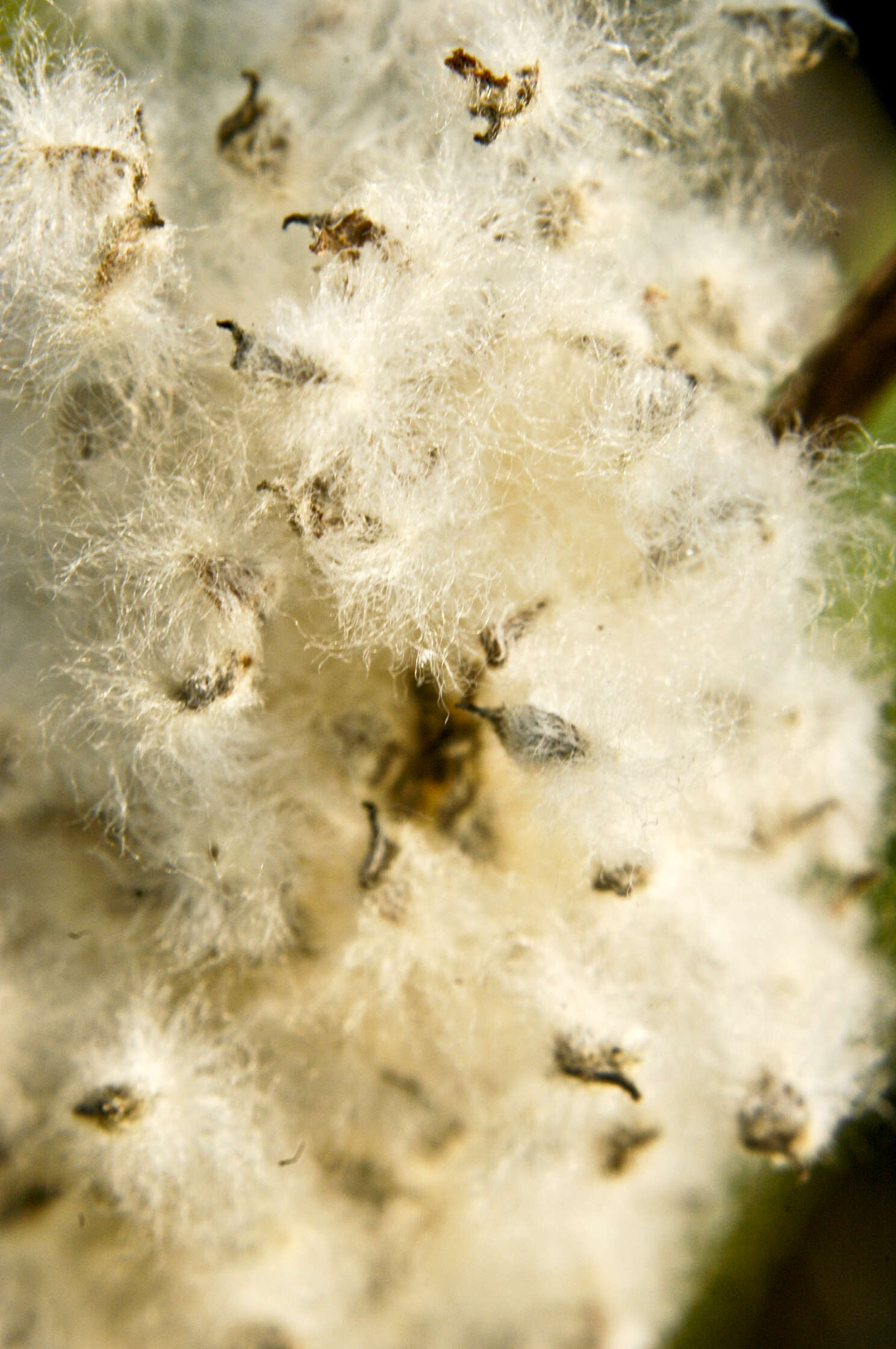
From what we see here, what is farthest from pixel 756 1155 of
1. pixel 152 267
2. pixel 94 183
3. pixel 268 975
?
pixel 94 183

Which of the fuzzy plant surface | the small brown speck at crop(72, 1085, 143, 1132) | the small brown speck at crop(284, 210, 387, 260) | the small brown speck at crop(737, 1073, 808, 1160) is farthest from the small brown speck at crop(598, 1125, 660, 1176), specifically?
the small brown speck at crop(284, 210, 387, 260)

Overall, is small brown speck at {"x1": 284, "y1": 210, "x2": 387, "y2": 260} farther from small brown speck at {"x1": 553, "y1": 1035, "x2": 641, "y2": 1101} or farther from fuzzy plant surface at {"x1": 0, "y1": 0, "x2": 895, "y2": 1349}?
small brown speck at {"x1": 553, "y1": 1035, "x2": 641, "y2": 1101}

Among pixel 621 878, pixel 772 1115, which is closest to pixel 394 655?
pixel 621 878

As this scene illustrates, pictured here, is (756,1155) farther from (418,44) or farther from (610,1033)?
(418,44)

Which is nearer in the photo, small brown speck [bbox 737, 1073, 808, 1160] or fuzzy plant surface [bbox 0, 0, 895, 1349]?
fuzzy plant surface [bbox 0, 0, 895, 1349]

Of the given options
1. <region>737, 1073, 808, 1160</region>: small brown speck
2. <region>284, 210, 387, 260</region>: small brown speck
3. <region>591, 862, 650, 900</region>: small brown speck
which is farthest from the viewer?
<region>737, 1073, 808, 1160</region>: small brown speck

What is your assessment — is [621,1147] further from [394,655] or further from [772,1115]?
[394,655]

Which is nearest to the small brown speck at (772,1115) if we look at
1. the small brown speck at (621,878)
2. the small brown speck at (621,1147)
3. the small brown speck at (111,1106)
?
the small brown speck at (621,1147)

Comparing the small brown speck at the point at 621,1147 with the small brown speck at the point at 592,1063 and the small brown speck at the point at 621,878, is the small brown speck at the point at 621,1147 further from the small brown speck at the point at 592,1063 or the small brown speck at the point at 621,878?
the small brown speck at the point at 621,878
